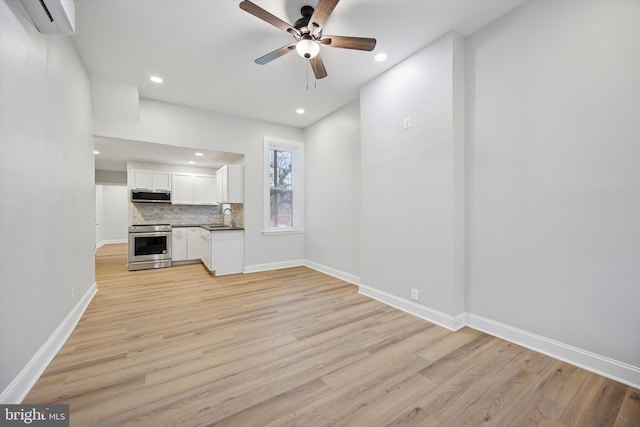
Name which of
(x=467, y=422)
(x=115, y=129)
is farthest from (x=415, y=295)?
(x=115, y=129)

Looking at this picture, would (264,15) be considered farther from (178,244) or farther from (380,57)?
(178,244)

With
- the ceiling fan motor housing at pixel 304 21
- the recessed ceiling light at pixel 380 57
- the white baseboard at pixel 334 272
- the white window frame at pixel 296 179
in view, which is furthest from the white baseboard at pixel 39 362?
the recessed ceiling light at pixel 380 57

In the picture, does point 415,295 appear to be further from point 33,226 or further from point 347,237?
point 33,226

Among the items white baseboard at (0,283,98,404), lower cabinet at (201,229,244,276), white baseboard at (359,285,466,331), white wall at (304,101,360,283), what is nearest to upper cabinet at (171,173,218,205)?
lower cabinet at (201,229,244,276)

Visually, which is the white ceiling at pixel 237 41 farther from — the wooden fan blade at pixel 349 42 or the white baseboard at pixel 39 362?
the white baseboard at pixel 39 362

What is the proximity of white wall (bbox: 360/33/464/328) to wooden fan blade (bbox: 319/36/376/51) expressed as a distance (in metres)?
0.87

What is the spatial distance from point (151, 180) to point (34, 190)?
4.60m

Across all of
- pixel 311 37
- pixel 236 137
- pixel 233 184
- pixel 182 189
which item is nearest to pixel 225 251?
pixel 233 184

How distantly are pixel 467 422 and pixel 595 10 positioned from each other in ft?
9.83

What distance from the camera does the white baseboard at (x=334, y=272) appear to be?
3.98 metres

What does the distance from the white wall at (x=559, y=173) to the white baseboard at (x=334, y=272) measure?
1767mm

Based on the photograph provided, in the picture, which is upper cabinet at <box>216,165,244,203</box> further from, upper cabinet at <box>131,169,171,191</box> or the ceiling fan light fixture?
the ceiling fan light fixture

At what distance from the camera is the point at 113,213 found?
9125 mm

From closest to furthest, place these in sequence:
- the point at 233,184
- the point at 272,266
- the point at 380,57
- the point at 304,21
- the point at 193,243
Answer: the point at 304,21 < the point at 380,57 < the point at 233,184 < the point at 272,266 < the point at 193,243
